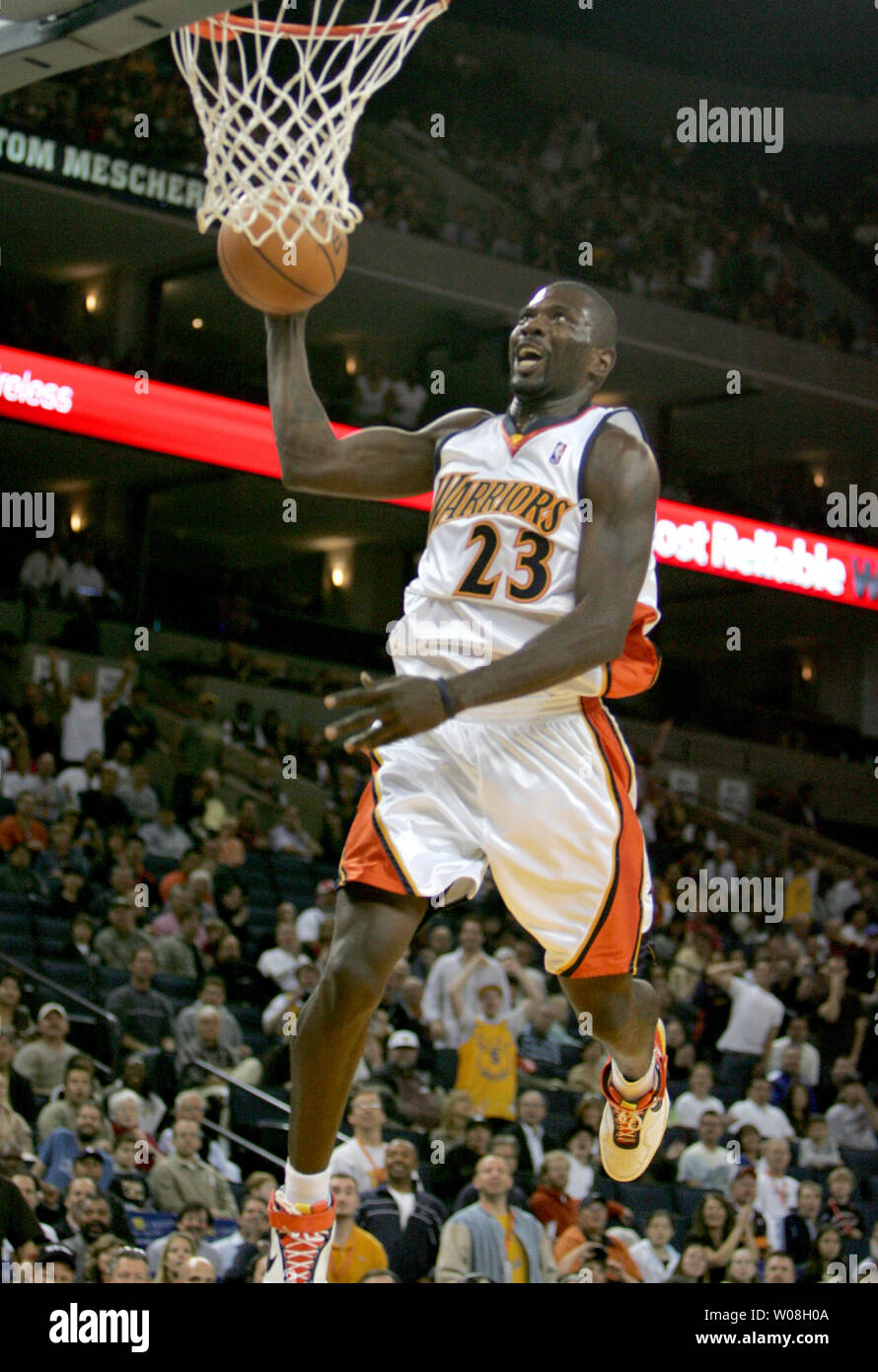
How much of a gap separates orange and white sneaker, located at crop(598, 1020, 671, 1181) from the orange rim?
2469 mm

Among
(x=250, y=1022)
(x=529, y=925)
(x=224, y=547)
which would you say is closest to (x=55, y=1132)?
(x=250, y=1022)

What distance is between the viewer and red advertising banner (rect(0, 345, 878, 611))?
11.3 m

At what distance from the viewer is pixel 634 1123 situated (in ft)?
14.1

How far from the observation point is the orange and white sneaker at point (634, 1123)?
14.1ft

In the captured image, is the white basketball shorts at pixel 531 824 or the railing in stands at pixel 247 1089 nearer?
the white basketball shorts at pixel 531 824

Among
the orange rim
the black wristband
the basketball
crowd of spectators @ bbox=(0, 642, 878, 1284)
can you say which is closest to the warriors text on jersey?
the black wristband

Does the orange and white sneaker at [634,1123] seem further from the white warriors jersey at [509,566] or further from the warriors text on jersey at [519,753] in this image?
the white warriors jersey at [509,566]

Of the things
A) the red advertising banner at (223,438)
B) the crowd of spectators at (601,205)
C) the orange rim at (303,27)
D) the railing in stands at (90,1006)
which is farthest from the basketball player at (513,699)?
the crowd of spectators at (601,205)

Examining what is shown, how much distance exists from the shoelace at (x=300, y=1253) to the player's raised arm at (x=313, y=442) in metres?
1.55

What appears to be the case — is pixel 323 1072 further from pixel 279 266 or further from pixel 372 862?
pixel 279 266

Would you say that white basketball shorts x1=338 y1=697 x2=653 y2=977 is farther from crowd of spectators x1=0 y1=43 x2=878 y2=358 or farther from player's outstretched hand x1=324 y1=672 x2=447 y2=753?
crowd of spectators x1=0 y1=43 x2=878 y2=358

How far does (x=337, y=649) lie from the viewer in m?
16.5

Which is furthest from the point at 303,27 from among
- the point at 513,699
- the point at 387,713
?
the point at 387,713

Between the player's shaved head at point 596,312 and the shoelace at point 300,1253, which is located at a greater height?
the player's shaved head at point 596,312
